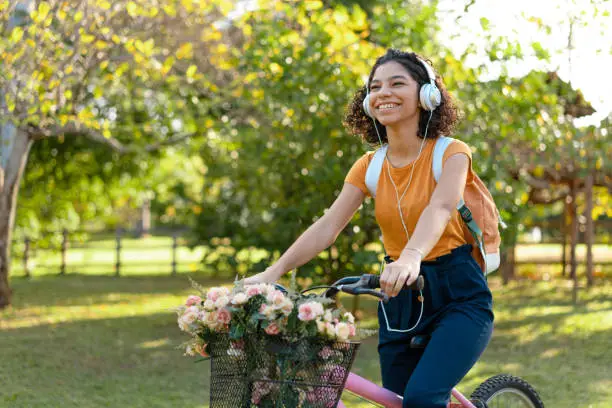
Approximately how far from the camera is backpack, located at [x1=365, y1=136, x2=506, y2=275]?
10.5 ft

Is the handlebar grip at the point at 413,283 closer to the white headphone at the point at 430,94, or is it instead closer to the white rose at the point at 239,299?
the white rose at the point at 239,299

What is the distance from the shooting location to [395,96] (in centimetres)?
332

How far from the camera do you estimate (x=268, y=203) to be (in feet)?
37.7

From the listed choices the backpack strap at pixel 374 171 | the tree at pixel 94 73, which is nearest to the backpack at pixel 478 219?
the backpack strap at pixel 374 171

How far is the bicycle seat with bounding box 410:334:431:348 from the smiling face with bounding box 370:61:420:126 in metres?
0.80

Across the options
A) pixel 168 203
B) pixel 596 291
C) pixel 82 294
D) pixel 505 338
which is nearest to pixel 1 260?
pixel 82 294

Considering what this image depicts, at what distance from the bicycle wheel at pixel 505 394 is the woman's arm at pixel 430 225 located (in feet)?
3.80

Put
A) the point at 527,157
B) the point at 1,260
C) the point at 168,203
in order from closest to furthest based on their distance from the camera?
the point at 1,260, the point at 527,157, the point at 168,203

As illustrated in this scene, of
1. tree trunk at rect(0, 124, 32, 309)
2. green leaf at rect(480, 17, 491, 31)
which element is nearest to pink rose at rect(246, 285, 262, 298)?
Answer: green leaf at rect(480, 17, 491, 31)

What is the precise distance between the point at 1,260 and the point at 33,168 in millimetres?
5858

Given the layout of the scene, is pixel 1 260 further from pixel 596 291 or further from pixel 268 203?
pixel 596 291

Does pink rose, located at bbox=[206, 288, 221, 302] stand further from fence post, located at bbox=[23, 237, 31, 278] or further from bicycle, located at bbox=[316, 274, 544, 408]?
fence post, located at bbox=[23, 237, 31, 278]

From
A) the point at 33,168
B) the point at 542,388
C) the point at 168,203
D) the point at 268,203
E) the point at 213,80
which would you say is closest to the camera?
the point at 542,388

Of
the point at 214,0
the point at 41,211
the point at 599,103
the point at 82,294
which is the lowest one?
the point at 82,294
